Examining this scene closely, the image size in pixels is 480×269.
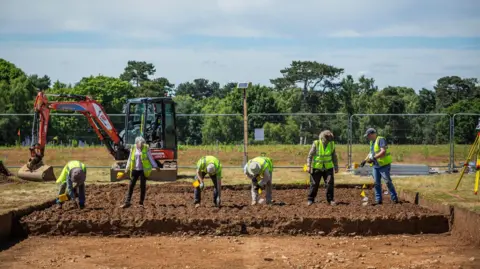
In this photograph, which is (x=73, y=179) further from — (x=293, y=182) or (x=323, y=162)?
(x=293, y=182)

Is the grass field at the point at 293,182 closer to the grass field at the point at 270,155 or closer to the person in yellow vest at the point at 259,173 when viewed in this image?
the grass field at the point at 270,155

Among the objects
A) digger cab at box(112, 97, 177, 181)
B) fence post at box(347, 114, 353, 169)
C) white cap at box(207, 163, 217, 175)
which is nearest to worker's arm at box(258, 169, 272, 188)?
white cap at box(207, 163, 217, 175)

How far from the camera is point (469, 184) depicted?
19.1 metres

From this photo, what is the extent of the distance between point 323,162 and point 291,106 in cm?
3963

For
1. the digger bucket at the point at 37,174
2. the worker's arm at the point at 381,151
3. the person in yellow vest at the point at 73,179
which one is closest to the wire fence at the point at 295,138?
the digger bucket at the point at 37,174

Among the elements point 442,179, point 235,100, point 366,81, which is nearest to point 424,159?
point 442,179

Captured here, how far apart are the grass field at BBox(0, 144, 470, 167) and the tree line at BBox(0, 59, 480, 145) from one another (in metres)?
0.30

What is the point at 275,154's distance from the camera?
24.9m

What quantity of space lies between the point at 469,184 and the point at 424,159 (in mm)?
5514

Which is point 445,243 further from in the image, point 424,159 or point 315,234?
point 424,159

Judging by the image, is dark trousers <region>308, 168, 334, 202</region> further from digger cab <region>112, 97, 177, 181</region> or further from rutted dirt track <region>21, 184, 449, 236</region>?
digger cab <region>112, 97, 177, 181</region>

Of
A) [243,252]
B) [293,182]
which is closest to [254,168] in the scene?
[243,252]

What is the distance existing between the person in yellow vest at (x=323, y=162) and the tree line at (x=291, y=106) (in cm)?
919

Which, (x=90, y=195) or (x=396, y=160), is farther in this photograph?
(x=396, y=160)
